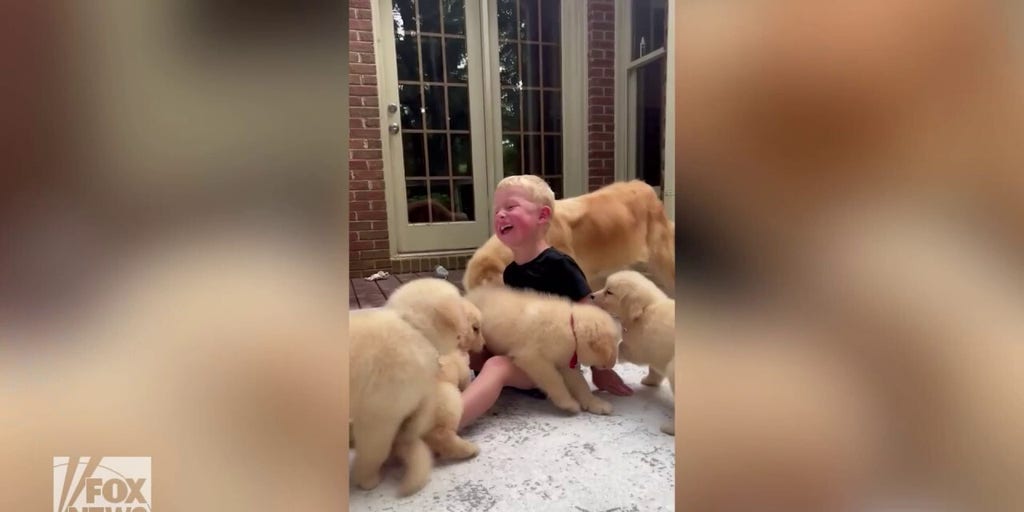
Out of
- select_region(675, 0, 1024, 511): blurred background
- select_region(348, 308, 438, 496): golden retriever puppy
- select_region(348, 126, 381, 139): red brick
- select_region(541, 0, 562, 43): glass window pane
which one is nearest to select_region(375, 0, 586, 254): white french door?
Result: select_region(541, 0, 562, 43): glass window pane

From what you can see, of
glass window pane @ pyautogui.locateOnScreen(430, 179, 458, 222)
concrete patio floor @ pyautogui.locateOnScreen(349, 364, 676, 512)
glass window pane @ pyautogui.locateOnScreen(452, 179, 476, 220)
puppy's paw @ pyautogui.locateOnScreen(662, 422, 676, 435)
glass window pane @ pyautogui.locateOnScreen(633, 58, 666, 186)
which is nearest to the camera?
concrete patio floor @ pyautogui.locateOnScreen(349, 364, 676, 512)

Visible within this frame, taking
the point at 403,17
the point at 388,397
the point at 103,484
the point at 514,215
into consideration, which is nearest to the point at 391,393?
the point at 388,397

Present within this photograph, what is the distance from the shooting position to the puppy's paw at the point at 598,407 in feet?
2.59

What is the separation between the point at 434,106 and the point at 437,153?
0.13 m

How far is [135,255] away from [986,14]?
0.60 meters

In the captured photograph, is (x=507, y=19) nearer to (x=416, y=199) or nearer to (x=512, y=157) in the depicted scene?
(x=512, y=157)

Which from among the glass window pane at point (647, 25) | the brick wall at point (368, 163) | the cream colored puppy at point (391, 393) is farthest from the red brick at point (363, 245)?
the glass window pane at point (647, 25)

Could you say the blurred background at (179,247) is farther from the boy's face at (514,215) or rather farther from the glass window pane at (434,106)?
the glass window pane at (434,106)

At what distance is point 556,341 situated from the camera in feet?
2.74

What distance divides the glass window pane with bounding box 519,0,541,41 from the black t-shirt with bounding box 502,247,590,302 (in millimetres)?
514

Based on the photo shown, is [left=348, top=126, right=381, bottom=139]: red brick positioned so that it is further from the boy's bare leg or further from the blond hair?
the boy's bare leg

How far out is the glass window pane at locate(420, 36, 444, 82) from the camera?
1.29 m

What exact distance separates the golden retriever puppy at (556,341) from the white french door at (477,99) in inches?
15.6

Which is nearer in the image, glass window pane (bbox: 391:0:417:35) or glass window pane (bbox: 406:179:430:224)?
glass window pane (bbox: 391:0:417:35)
